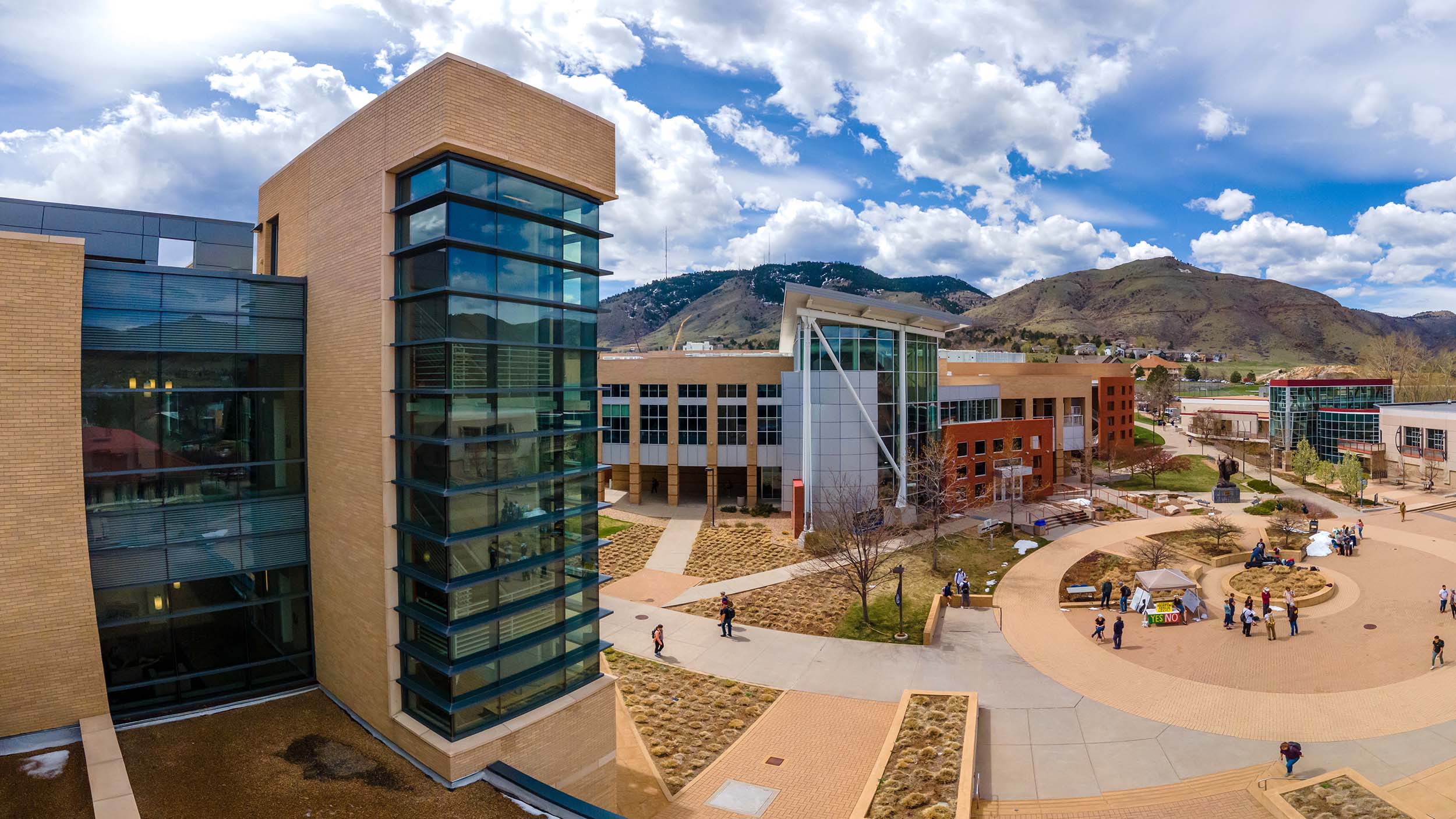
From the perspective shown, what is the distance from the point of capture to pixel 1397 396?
8462 centimetres

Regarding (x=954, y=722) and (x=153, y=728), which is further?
(x=954, y=722)

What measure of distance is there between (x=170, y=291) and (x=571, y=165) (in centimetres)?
850

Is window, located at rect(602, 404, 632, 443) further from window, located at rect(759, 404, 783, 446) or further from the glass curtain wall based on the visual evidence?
the glass curtain wall

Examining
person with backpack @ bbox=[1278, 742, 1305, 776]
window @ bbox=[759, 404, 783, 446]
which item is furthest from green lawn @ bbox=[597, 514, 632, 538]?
person with backpack @ bbox=[1278, 742, 1305, 776]

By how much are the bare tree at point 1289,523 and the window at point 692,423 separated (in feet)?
116

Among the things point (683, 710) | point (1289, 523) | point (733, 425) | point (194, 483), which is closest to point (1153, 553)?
point (1289, 523)

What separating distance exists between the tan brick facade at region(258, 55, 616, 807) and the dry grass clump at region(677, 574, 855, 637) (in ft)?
43.1

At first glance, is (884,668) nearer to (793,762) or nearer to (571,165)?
(793,762)

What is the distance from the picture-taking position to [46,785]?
10609 millimetres

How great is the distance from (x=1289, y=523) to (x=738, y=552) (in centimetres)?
3167

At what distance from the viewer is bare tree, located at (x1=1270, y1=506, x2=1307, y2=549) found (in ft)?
123

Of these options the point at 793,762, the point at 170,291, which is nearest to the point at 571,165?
the point at 170,291

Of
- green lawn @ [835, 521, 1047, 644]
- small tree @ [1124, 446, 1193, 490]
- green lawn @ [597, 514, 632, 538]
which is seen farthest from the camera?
small tree @ [1124, 446, 1193, 490]

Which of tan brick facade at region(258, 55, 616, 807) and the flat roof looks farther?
the flat roof
